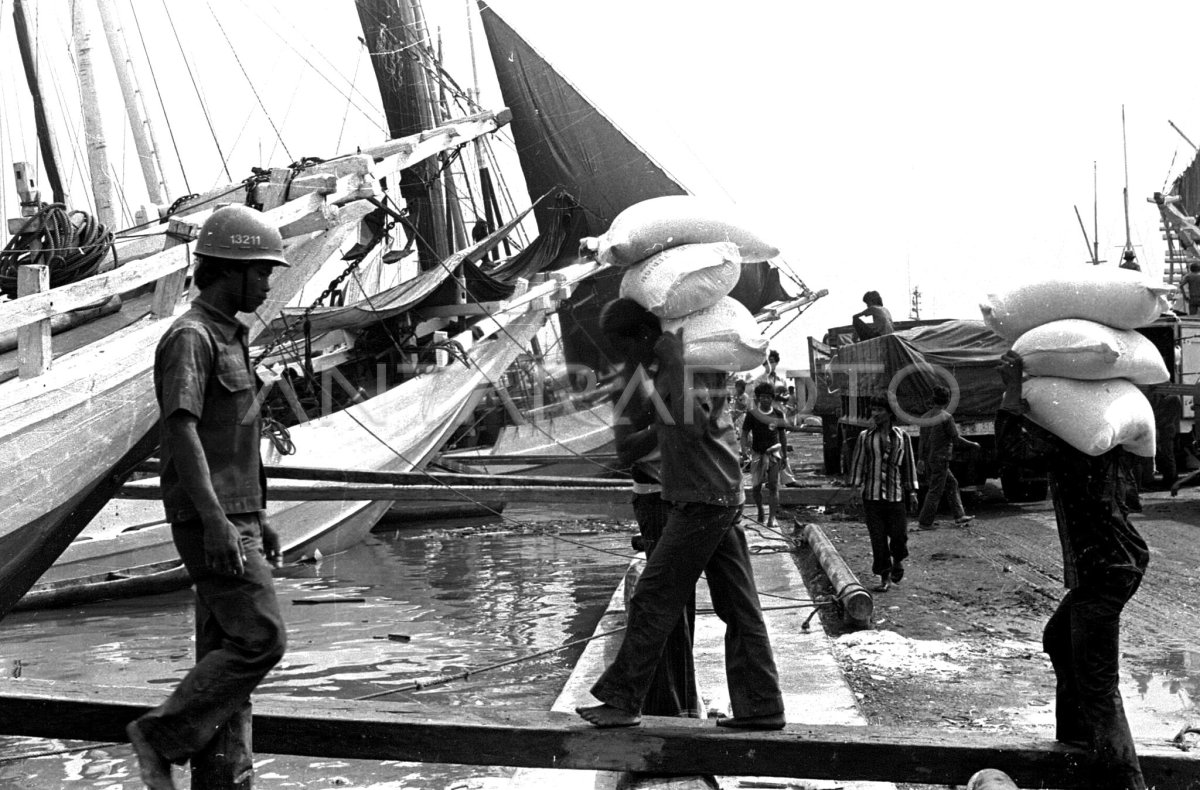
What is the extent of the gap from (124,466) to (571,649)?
3231mm

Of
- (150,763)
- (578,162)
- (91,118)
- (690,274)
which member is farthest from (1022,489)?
(578,162)

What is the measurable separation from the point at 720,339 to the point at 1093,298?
122cm

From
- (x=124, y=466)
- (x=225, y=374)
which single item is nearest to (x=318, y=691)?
(x=124, y=466)

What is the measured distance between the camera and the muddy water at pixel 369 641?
5.34 meters

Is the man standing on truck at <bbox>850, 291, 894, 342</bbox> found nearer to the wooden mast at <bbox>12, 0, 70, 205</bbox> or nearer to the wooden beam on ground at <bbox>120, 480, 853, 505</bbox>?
the wooden beam on ground at <bbox>120, 480, 853, 505</bbox>

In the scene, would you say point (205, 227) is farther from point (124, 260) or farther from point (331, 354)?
point (331, 354)

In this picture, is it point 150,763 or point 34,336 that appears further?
point 34,336

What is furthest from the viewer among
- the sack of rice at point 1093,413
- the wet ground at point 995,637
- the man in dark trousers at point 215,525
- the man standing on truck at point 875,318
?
the man standing on truck at point 875,318

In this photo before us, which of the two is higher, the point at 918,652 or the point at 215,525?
the point at 215,525

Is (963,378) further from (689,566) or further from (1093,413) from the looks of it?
(689,566)

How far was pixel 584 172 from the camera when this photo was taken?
2817 cm

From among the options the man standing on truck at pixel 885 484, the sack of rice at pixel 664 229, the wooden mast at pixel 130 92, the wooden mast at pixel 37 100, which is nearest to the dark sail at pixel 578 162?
the wooden mast at pixel 130 92

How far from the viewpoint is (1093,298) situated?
388 centimetres

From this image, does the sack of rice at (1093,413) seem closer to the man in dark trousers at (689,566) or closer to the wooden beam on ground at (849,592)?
the man in dark trousers at (689,566)
